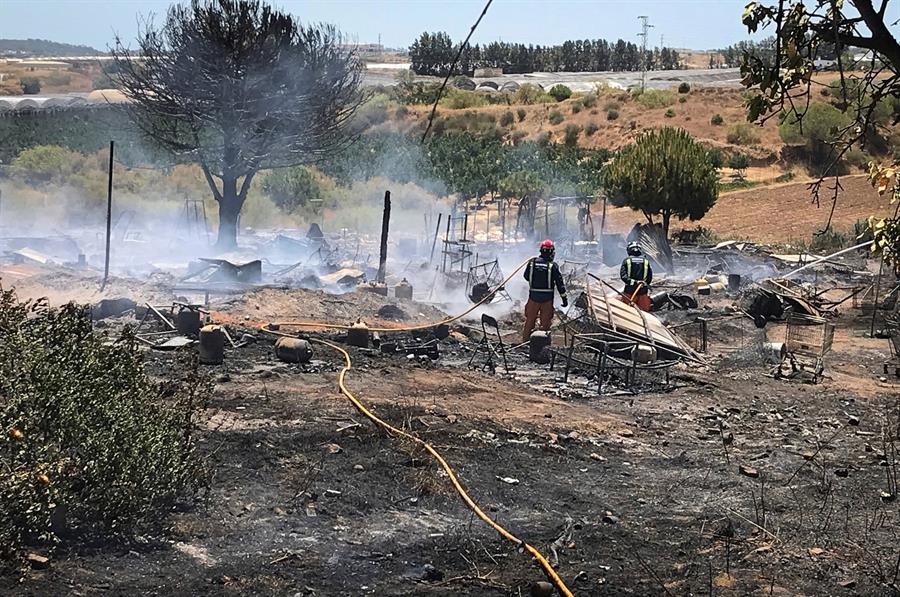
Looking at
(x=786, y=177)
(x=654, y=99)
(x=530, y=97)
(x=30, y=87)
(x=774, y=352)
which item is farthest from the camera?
(x=30, y=87)

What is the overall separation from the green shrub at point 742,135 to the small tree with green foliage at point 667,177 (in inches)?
954

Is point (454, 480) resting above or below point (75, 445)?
below

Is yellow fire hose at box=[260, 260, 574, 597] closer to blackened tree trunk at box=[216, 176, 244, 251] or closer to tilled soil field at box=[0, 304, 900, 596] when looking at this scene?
tilled soil field at box=[0, 304, 900, 596]

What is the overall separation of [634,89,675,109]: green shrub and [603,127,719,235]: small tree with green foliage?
103ft

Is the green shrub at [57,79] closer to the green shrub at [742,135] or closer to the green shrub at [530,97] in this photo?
the green shrub at [530,97]

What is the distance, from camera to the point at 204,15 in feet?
85.3

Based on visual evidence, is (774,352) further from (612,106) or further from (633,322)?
(612,106)

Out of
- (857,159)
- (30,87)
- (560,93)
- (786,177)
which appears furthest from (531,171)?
(30,87)

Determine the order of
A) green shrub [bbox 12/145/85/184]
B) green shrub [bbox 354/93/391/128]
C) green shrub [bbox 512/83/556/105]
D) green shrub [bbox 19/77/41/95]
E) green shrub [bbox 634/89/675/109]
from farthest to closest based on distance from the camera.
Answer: green shrub [bbox 19/77/41/95] < green shrub [bbox 512/83/556/105] < green shrub [bbox 634/89/675/109] < green shrub [bbox 354/93/391/128] < green shrub [bbox 12/145/85/184]

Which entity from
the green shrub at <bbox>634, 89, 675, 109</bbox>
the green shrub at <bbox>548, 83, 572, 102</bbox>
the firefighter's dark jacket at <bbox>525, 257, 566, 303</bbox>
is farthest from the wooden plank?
the green shrub at <bbox>548, 83, 572, 102</bbox>

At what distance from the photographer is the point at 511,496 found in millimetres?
7598

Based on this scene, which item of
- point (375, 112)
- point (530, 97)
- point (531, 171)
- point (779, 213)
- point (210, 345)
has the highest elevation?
point (530, 97)

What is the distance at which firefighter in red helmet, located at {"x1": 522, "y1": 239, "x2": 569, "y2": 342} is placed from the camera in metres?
13.6

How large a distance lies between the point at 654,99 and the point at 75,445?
185 feet
